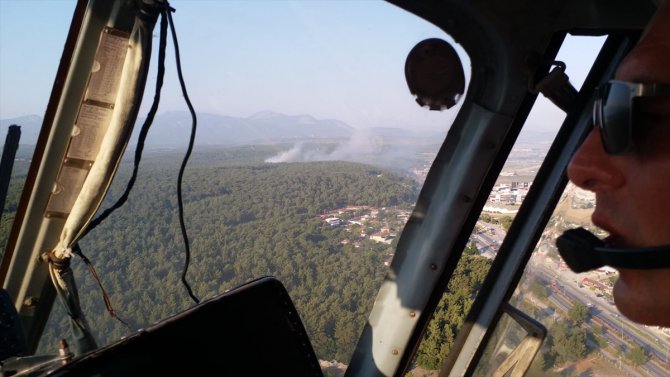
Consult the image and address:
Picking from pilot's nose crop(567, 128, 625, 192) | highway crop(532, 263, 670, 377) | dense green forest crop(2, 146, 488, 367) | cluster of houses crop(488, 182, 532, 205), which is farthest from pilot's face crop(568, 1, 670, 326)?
dense green forest crop(2, 146, 488, 367)

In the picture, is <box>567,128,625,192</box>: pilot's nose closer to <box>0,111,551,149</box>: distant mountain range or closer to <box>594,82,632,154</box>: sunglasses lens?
<box>594,82,632,154</box>: sunglasses lens

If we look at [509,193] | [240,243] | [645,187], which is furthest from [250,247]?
[645,187]

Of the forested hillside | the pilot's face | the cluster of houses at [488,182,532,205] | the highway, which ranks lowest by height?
the forested hillside

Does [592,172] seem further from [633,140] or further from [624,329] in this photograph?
[624,329]

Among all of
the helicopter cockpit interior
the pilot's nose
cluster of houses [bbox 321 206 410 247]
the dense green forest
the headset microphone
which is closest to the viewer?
the headset microphone

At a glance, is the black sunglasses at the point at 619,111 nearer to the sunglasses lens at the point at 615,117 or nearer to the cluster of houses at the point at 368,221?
the sunglasses lens at the point at 615,117

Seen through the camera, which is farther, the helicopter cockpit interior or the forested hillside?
the forested hillside

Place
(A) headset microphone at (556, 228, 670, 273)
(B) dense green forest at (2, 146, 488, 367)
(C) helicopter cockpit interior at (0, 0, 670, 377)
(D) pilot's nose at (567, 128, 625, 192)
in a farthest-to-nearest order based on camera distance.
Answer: (B) dense green forest at (2, 146, 488, 367) < (C) helicopter cockpit interior at (0, 0, 670, 377) < (D) pilot's nose at (567, 128, 625, 192) < (A) headset microphone at (556, 228, 670, 273)

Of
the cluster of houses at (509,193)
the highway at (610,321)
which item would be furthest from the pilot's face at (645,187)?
the cluster of houses at (509,193)
